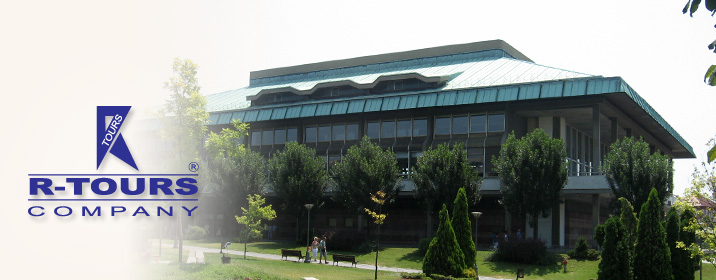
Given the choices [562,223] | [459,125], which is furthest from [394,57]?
[562,223]

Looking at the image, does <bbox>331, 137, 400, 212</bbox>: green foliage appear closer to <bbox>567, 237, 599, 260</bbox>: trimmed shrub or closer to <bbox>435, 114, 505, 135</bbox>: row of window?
<bbox>435, 114, 505, 135</bbox>: row of window

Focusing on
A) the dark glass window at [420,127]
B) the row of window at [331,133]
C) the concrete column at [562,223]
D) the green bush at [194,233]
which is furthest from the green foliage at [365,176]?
the green bush at [194,233]

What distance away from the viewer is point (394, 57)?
68125mm

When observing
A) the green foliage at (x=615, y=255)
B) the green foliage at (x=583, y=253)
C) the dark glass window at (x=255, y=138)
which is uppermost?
the dark glass window at (x=255, y=138)

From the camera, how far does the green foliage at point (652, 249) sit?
2984 cm

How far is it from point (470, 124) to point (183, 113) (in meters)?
24.5

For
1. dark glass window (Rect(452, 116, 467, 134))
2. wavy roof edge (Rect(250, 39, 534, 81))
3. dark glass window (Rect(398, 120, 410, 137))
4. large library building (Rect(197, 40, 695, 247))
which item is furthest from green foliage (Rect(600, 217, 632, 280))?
wavy roof edge (Rect(250, 39, 534, 81))

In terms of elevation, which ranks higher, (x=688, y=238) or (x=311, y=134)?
(x=311, y=134)

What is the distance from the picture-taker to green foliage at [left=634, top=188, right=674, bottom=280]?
29.8 m

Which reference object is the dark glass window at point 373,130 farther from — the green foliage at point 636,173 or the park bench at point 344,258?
the park bench at point 344,258

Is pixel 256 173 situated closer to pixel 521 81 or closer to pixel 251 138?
pixel 251 138

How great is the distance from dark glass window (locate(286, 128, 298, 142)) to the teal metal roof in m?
1.79

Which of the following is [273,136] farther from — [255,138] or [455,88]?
[455,88]

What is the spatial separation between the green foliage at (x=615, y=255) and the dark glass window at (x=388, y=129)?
26.2 m
